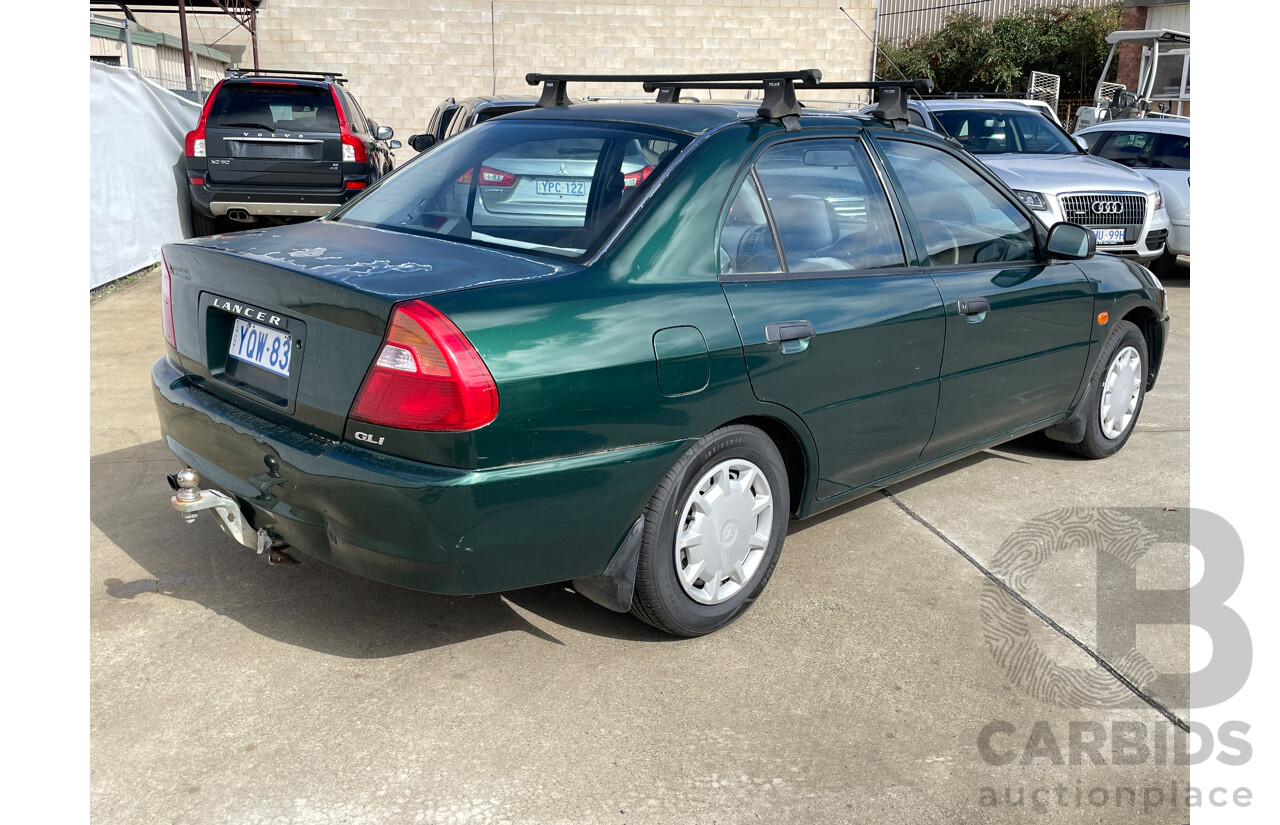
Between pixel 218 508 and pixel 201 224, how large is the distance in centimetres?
948

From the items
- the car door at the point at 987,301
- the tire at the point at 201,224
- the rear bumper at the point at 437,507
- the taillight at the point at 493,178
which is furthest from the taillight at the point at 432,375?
the tire at the point at 201,224

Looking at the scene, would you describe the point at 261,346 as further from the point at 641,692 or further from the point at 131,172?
the point at 131,172

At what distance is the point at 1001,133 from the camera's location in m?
10.8

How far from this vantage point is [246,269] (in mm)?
3109

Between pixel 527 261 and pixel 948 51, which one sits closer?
pixel 527 261

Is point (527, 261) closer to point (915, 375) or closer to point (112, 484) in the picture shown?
point (915, 375)

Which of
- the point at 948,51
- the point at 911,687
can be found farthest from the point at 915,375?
the point at 948,51

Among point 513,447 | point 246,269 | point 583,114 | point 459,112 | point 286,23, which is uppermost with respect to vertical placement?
point 286,23

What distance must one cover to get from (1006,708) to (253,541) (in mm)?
2268

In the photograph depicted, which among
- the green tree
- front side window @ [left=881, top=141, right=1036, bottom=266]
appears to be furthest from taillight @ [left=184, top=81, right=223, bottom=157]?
the green tree

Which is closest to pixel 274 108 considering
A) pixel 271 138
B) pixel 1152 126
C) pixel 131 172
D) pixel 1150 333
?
pixel 271 138

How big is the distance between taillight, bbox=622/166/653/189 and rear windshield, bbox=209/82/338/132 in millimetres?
8132

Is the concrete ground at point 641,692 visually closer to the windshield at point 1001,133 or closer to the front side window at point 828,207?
the front side window at point 828,207

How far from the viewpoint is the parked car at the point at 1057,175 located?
373 inches
